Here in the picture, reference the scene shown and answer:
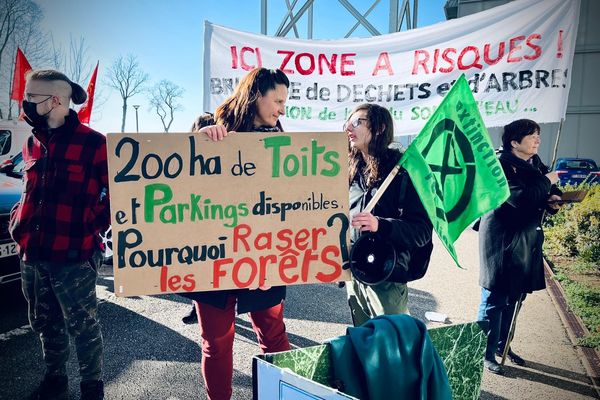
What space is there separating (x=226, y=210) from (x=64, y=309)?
1.23 m

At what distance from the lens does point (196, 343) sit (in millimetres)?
3418

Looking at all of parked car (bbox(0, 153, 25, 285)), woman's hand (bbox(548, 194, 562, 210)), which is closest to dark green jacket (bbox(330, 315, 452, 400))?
woman's hand (bbox(548, 194, 562, 210))

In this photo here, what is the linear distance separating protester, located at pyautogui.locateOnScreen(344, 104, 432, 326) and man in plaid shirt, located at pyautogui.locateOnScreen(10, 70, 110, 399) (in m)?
1.50

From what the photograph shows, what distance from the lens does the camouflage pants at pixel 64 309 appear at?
2.27 m

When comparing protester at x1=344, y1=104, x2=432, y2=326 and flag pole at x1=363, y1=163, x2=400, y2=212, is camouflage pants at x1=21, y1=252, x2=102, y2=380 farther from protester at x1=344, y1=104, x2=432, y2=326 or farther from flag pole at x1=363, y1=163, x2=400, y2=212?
flag pole at x1=363, y1=163, x2=400, y2=212

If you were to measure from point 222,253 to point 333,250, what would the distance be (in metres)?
0.53

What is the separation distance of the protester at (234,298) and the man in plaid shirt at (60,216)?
0.82 metres

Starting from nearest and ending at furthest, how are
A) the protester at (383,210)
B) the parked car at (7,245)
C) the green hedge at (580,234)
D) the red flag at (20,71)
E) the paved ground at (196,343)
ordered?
1. the protester at (383,210)
2. the paved ground at (196,343)
3. the parked car at (7,245)
4. the red flag at (20,71)
5. the green hedge at (580,234)

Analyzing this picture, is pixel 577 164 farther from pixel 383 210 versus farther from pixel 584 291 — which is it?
pixel 383 210

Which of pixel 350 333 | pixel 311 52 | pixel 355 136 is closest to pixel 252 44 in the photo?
pixel 311 52

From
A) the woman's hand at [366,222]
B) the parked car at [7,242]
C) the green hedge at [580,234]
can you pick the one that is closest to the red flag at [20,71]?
the parked car at [7,242]

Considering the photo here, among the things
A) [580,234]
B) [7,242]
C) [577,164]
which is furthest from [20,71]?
[577,164]

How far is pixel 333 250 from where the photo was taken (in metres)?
1.92

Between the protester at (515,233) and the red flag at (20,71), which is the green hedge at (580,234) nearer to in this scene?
the protester at (515,233)
